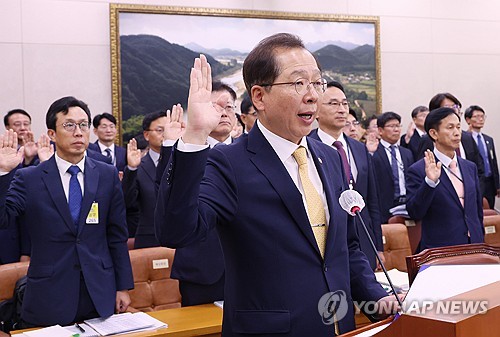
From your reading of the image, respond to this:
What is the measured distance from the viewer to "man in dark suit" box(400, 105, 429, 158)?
7.57 metres

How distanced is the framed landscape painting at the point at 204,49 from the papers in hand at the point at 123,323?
470 centimetres

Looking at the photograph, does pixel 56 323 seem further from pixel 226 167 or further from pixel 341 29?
pixel 341 29

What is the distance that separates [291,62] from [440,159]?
9.28ft

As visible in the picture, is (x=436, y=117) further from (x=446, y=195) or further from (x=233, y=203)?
(x=233, y=203)

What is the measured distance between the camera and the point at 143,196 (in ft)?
15.5

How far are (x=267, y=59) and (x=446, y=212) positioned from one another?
8.96ft

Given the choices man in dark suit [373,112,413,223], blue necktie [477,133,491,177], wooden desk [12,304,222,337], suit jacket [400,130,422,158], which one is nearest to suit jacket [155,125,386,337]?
wooden desk [12,304,222,337]

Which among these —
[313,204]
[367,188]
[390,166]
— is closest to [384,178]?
[390,166]

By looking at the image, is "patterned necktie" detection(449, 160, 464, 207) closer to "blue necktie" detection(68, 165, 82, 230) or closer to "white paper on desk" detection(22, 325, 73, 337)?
"blue necktie" detection(68, 165, 82, 230)

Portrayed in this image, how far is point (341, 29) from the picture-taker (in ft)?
28.6

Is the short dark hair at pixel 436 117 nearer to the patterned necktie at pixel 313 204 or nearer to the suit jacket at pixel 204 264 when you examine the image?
the suit jacket at pixel 204 264

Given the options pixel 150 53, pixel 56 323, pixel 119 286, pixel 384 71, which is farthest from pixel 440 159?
pixel 384 71

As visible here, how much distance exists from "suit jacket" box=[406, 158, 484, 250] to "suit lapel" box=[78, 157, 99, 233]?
212 cm

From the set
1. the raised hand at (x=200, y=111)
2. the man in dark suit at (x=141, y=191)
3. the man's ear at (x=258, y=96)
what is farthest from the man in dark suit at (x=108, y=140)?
the raised hand at (x=200, y=111)
